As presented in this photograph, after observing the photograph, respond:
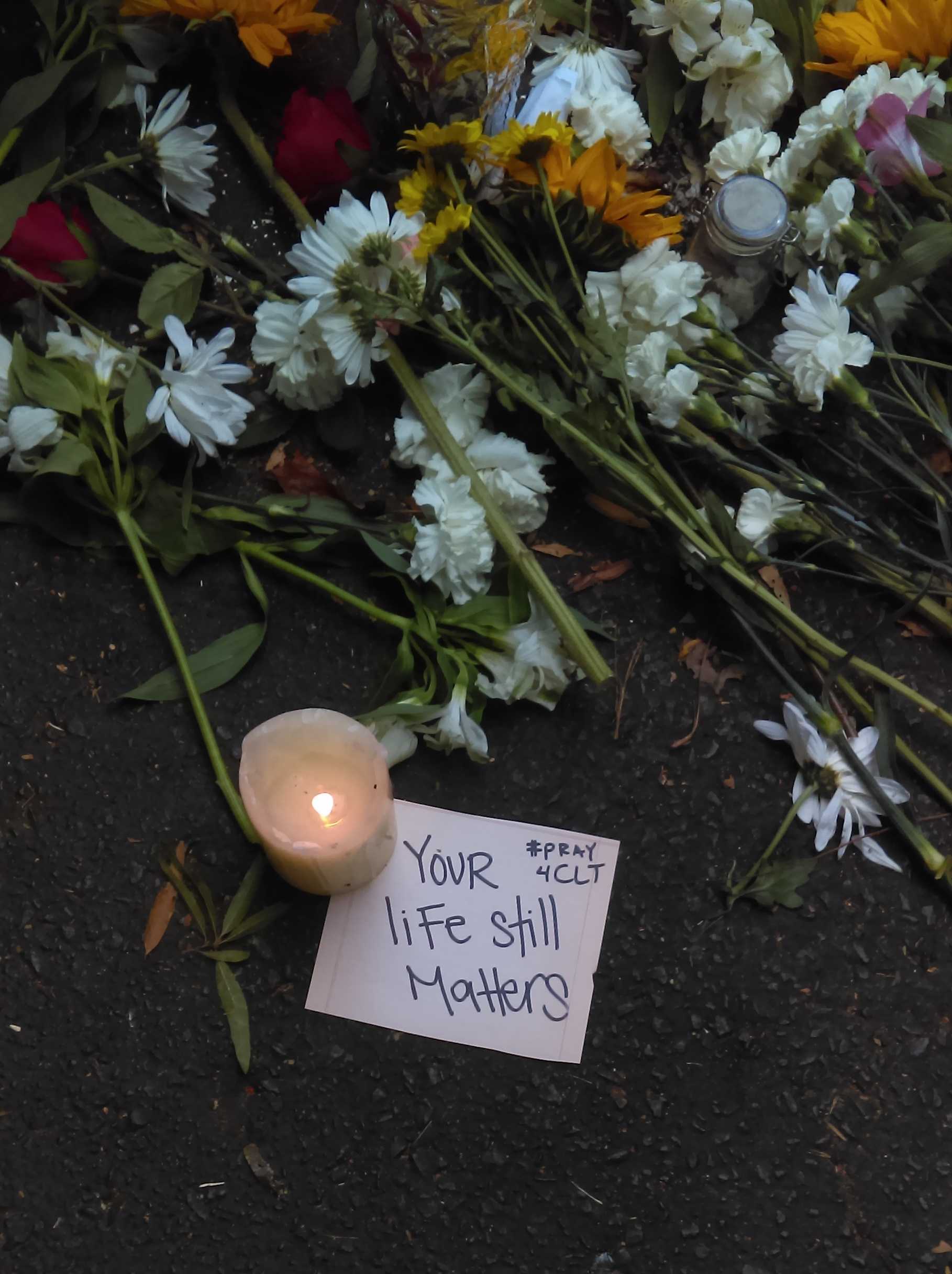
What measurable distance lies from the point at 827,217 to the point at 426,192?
0.29m

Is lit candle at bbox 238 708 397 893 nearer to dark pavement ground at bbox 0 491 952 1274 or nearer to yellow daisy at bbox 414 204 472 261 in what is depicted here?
dark pavement ground at bbox 0 491 952 1274

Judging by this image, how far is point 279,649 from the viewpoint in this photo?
0.78 metres

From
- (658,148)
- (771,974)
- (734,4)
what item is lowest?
(771,974)

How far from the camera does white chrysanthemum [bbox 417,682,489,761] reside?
2.33ft

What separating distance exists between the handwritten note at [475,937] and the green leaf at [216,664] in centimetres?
17

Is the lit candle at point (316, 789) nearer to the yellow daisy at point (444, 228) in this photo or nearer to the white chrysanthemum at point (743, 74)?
the yellow daisy at point (444, 228)

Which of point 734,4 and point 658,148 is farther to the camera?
point 658,148

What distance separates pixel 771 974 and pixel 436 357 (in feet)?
1.81

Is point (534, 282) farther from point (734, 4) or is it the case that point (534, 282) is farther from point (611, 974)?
point (611, 974)

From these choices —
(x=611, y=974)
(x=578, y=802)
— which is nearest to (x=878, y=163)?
(x=578, y=802)

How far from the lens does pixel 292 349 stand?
2.38 feet

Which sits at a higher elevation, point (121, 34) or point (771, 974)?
point (121, 34)

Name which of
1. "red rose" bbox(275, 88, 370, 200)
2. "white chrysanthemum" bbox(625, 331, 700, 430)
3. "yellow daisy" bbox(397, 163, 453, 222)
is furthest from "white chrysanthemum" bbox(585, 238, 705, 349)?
"red rose" bbox(275, 88, 370, 200)

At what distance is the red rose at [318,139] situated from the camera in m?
0.74
